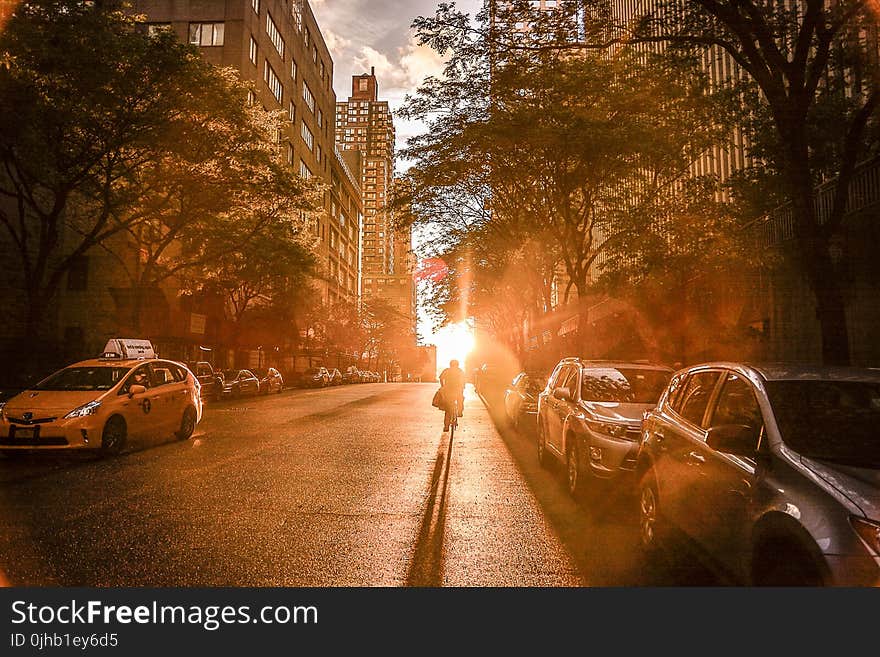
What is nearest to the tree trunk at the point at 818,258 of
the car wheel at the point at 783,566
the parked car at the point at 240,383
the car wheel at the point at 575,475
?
the car wheel at the point at 575,475

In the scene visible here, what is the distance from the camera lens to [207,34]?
47656 mm

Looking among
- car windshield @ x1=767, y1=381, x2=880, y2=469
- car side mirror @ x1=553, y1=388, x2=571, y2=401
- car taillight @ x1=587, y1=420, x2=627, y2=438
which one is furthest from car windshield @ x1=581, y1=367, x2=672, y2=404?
car windshield @ x1=767, y1=381, x2=880, y2=469

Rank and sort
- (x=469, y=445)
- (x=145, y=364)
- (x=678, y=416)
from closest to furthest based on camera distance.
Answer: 1. (x=678, y=416)
2. (x=145, y=364)
3. (x=469, y=445)

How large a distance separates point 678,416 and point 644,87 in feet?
45.2

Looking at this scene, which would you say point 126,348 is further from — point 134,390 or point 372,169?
point 372,169

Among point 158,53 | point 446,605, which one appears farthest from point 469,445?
point 158,53

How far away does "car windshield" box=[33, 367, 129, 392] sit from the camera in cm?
1127

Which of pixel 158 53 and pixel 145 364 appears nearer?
pixel 145 364

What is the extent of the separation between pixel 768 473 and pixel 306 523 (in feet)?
14.1

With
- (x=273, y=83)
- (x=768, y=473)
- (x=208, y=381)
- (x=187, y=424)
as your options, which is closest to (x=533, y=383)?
(x=187, y=424)

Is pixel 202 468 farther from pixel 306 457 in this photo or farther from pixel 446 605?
pixel 446 605

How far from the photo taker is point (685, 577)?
4980mm

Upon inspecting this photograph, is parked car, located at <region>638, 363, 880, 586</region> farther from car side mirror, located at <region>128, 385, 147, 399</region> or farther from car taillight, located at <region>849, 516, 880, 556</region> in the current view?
car side mirror, located at <region>128, 385, 147, 399</region>

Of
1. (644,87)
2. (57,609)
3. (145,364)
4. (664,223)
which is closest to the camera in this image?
(57,609)
